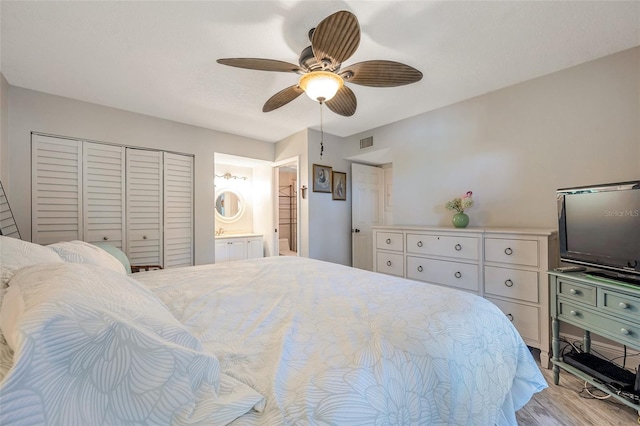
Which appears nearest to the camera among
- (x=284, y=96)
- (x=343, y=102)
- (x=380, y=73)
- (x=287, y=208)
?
(x=380, y=73)

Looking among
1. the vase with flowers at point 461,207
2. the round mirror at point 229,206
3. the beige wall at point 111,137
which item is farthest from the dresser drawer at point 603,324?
the round mirror at point 229,206

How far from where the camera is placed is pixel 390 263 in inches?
123

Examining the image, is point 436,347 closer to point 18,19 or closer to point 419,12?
point 419,12

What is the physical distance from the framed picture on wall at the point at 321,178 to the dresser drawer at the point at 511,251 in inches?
88.7

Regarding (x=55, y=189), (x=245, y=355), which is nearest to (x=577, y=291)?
(x=245, y=355)

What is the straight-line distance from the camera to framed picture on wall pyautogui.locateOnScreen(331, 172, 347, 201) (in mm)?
4066

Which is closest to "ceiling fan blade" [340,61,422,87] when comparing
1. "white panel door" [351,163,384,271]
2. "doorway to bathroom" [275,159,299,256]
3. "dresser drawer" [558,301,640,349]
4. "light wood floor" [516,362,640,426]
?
"dresser drawer" [558,301,640,349]

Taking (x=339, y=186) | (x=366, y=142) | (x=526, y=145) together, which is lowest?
(x=339, y=186)

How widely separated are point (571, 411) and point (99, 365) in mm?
2371

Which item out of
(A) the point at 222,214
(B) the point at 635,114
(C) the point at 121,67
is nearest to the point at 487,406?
(B) the point at 635,114

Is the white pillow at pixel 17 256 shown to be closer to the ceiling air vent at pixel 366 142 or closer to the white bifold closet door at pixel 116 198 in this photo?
the white bifold closet door at pixel 116 198

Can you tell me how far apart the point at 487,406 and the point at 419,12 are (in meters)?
2.07

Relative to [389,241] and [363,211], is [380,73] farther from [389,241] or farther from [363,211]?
[363,211]

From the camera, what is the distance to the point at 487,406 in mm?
938
